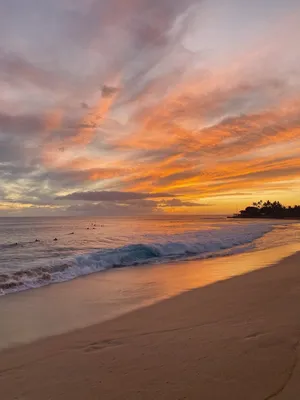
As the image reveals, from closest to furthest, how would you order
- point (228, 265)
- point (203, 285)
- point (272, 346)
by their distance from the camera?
1. point (272, 346)
2. point (203, 285)
3. point (228, 265)

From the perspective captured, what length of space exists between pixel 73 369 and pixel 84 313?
288 cm

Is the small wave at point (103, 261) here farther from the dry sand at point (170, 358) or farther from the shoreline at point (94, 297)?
the dry sand at point (170, 358)

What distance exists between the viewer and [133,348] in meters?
4.85

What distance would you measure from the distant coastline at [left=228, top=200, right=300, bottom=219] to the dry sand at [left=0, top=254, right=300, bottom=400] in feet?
465

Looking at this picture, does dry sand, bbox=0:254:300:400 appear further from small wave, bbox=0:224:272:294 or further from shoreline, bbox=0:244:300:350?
small wave, bbox=0:224:272:294

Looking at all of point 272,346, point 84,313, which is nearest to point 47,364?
point 84,313

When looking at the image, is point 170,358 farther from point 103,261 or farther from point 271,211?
point 271,211

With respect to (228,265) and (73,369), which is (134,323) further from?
(228,265)

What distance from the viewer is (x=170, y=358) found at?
438cm

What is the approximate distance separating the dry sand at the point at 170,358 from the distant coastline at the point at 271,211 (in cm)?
14162

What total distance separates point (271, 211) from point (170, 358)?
16299 centimetres

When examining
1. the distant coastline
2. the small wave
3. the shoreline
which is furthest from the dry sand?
the distant coastline

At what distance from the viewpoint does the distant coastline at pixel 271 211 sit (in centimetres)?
14100

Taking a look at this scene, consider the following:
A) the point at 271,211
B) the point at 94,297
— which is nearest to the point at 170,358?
the point at 94,297
